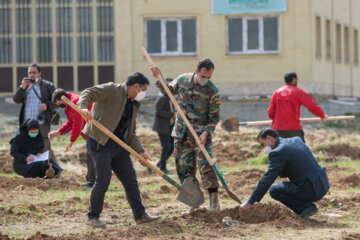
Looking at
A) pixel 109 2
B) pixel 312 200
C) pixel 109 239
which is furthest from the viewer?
pixel 109 2

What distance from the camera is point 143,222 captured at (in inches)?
508

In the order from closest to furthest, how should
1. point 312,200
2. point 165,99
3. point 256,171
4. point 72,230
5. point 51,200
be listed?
point 72,230
point 312,200
point 51,200
point 256,171
point 165,99

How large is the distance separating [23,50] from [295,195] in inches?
904

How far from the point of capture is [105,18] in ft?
114

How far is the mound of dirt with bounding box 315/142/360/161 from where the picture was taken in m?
24.8

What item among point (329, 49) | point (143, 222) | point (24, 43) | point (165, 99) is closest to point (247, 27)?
point (329, 49)

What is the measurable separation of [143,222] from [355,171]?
29.1 feet

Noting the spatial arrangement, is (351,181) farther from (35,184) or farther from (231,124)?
(35,184)

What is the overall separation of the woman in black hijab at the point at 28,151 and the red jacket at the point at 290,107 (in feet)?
13.1

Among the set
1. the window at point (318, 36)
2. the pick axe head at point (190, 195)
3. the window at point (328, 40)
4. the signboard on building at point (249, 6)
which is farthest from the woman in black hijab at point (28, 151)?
the window at point (328, 40)

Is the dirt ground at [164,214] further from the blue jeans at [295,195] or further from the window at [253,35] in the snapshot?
the window at [253,35]

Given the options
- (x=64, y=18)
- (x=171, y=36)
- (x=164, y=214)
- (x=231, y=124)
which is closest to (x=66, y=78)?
(x=64, y=18)

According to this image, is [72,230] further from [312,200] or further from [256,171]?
[256,171]

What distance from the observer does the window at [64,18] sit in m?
34.9
